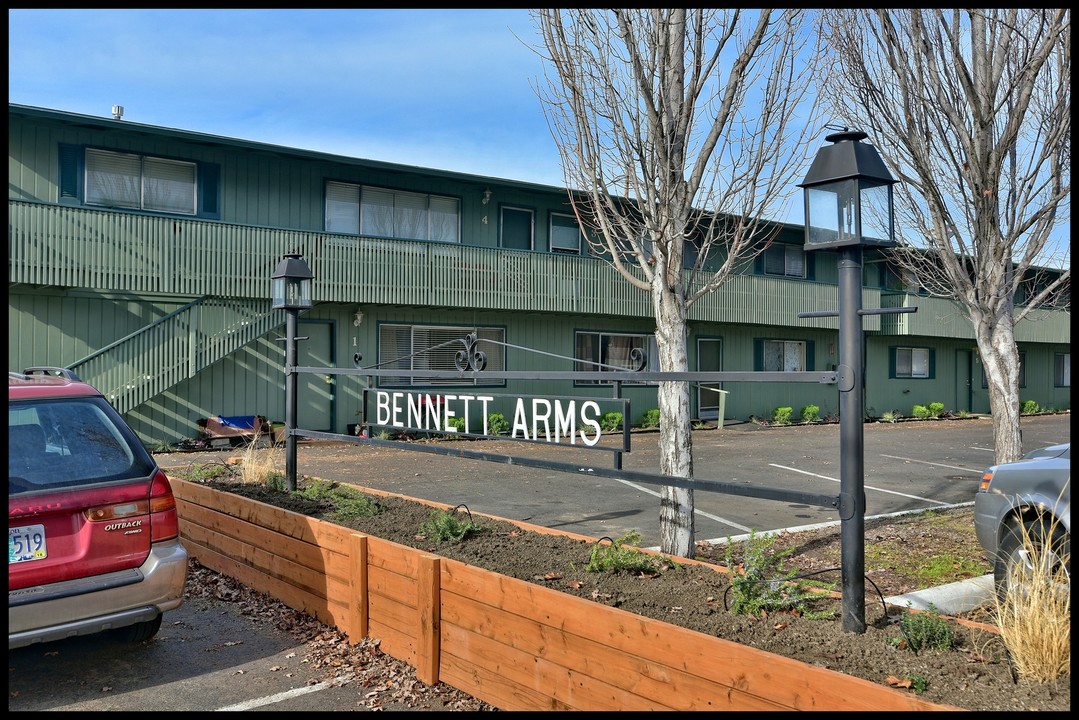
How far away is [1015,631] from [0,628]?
4715 mm

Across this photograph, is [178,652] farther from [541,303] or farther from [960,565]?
[541,303]

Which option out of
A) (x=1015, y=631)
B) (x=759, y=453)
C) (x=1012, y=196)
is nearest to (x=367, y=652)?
(x=1015, y=631)

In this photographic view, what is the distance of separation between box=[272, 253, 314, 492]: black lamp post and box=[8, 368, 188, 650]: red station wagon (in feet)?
9.54

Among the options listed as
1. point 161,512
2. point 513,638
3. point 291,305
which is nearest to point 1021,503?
point 513,638

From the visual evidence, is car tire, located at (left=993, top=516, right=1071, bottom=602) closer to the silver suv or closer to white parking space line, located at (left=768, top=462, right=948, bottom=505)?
the silver suv

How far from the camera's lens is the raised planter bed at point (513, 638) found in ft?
10.9

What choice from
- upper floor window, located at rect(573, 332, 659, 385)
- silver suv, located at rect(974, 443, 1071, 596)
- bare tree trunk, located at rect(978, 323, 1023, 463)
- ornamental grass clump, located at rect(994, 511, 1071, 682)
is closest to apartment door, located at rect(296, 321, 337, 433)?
upper floor window, located at rect(573, 332, 659, 385)

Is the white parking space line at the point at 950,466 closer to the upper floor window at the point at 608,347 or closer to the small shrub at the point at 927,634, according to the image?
the upper floor window at the point at 608,347

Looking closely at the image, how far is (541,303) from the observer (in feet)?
68.1

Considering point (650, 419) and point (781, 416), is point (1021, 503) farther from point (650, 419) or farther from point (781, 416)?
point (781, 416)

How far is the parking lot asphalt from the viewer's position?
9.48 metres

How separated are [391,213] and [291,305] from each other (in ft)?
39.1

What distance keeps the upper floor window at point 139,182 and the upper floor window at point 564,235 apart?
9.20m

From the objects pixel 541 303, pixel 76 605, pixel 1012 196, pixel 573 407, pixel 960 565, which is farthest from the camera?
pixel 541 303
